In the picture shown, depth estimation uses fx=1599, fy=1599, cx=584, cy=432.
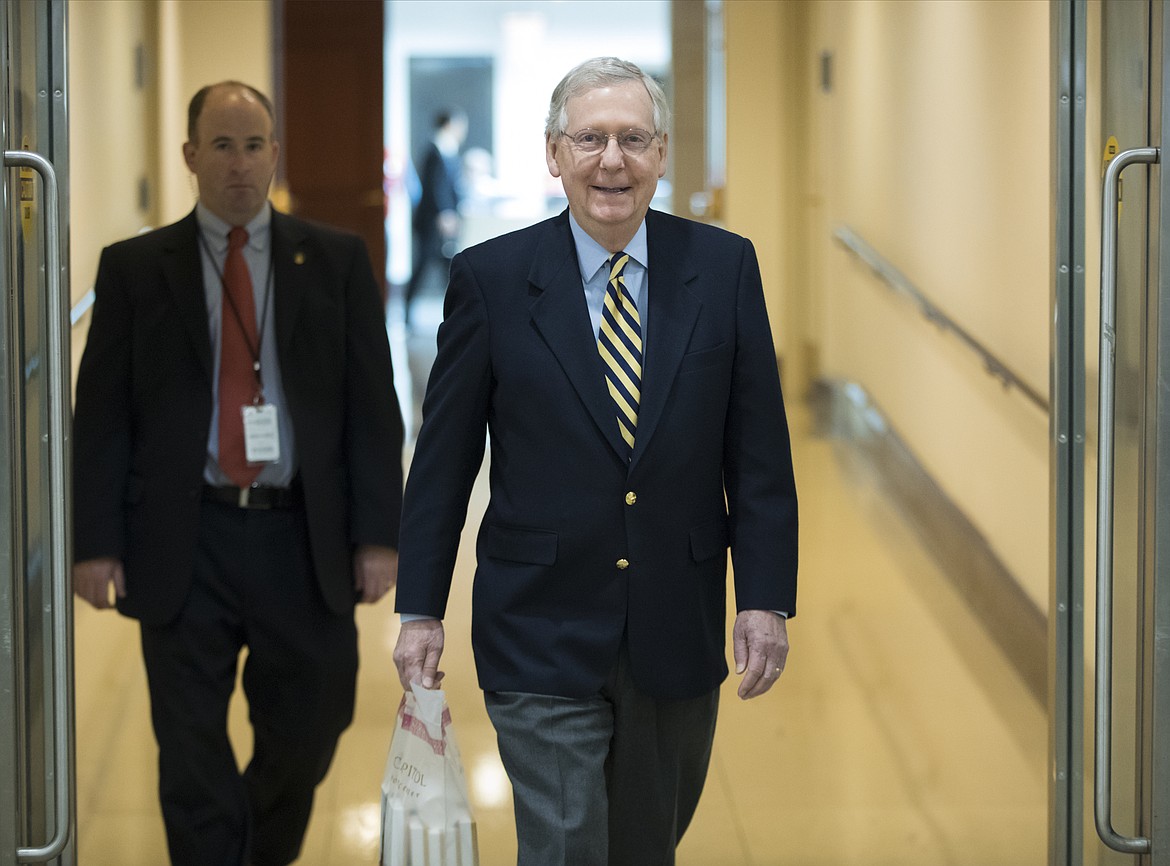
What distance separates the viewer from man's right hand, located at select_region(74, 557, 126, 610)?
331 cm

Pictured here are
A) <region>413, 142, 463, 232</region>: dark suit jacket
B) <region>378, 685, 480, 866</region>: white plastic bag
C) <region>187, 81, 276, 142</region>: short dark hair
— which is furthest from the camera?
<region>413, 142, 463, 232</region>: dark suit jacket

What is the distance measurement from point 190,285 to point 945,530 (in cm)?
→ 207

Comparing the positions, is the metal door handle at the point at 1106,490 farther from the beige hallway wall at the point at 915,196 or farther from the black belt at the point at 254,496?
the black belt at the point at 254,496

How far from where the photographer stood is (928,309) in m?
4.19

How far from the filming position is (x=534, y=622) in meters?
2.53

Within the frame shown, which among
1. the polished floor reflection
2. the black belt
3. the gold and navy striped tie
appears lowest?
the polished floor reflection

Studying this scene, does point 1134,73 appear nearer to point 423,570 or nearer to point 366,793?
point 423,570

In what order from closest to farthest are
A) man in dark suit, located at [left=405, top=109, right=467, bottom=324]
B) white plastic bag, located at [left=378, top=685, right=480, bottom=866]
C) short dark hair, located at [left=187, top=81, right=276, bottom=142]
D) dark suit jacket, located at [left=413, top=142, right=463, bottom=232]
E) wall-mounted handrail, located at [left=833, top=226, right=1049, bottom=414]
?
white plastic bag, located at [left=378, top=685, right=480, bottom=866] < short dark hair, located at [left=187, top=81, right=276, bottom=142] < wall-mounted handrail, located at [left=833, top=226, right=1049, bottom=414] < man in dark suit, located at [left=405, top=109, right=467, bottom=324] < dark suit jacket, located at [left=413, top=142, right=463, bottom=232]

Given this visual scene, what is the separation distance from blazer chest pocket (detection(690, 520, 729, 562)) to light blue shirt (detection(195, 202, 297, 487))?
1136 millimetres

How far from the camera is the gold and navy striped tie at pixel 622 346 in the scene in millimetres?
2531

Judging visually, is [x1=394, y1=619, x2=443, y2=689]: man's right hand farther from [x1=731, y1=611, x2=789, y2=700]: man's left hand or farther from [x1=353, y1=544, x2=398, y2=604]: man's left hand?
[x1=353, y1=544, x2=398, y2=604]: man's left hand

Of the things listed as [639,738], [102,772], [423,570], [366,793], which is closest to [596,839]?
[639,738]

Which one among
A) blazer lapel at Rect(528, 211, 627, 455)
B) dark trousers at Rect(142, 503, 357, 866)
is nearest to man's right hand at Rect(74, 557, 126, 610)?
dark trousers at Rect(142, 503, 357, 866)

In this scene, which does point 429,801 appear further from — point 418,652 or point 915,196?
point 915,196
